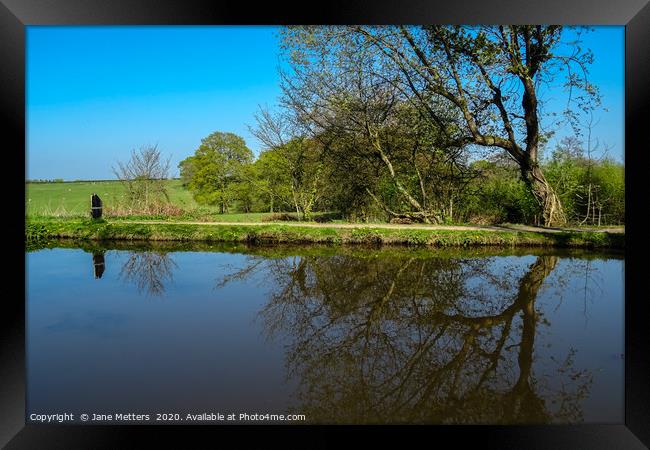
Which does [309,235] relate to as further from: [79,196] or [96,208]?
[79,196]

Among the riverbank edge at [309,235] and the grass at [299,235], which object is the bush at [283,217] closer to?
the grass at [299,235]

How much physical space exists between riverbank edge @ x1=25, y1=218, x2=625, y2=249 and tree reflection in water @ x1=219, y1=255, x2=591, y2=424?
2.98 meters

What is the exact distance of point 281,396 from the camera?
118 inches

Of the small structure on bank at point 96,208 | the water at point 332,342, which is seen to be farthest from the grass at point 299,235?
the water at point 332,342

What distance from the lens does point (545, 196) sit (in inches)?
431

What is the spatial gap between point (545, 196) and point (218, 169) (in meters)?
8.78

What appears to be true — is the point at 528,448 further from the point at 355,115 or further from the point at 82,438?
the point at 355,115

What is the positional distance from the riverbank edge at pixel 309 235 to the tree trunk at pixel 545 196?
133 centimetres

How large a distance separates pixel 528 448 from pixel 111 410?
2492mm

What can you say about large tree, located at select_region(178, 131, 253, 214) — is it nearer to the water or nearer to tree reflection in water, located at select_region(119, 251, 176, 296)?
tree reflection in water, located at select_region(119, 251, 176, 296)

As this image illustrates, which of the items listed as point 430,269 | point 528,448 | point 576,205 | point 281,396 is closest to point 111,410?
point 281,396

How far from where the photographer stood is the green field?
13.1m

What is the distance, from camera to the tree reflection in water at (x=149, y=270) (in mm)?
5992
